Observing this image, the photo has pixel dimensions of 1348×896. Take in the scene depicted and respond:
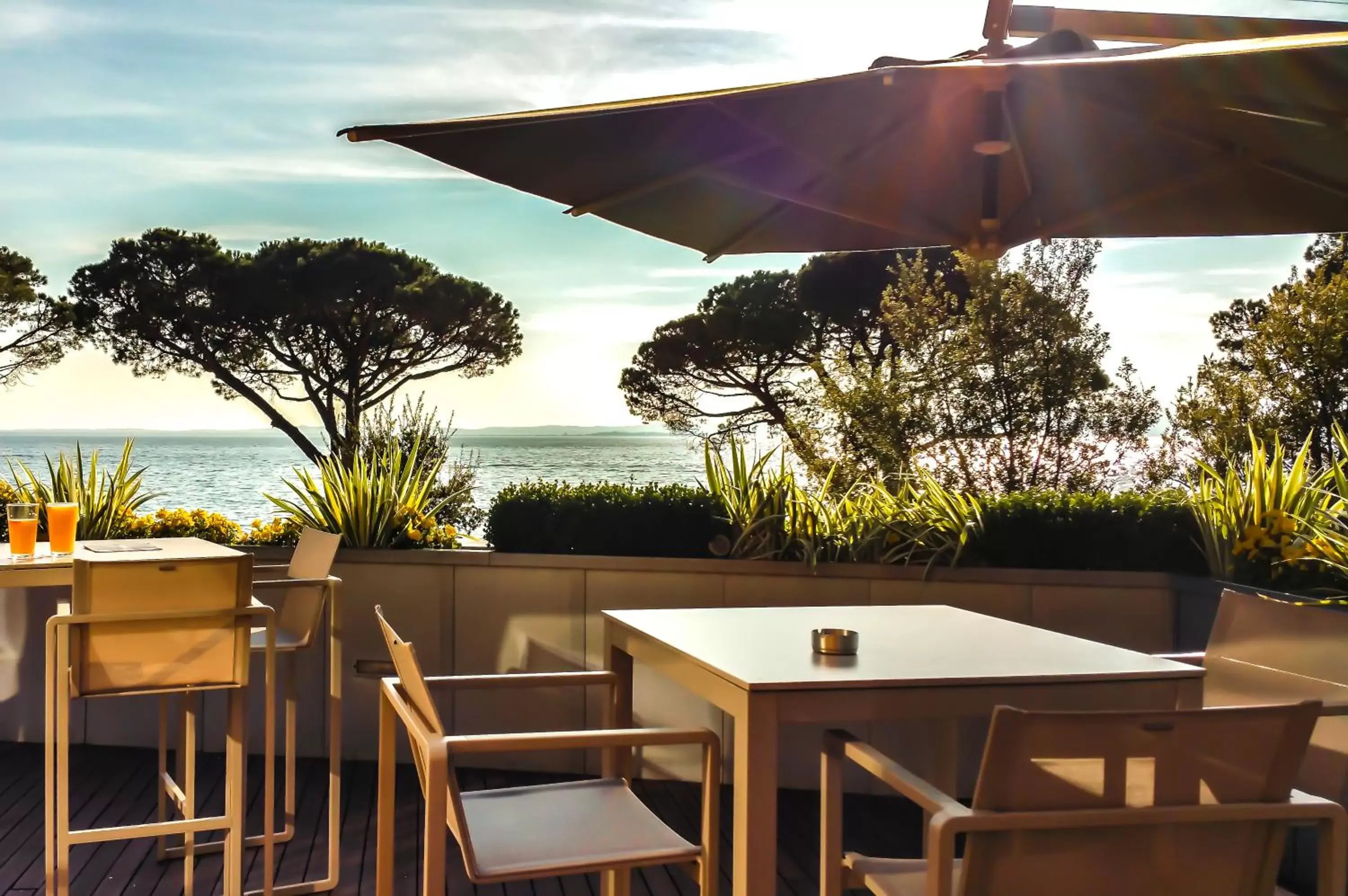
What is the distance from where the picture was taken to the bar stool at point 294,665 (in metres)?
3.18

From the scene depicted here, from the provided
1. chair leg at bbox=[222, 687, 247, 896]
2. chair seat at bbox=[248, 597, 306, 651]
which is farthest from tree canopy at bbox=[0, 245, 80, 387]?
chair leg at bbox=[222, 687, 247, 896]

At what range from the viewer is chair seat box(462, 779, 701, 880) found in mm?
1871

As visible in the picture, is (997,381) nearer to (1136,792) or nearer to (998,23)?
(998,23)

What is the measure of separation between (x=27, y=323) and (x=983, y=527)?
26112 millimetres

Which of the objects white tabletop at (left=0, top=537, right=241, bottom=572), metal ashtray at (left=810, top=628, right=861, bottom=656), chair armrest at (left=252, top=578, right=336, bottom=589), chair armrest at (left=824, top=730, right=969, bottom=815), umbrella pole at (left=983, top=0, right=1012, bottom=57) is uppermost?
umbrella pole at (left=983, top=0, right=1012, bottom=57)

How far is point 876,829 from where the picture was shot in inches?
149

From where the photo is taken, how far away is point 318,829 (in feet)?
12.1

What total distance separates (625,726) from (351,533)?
92.3 inches

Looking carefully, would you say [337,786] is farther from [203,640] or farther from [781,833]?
[781,833]

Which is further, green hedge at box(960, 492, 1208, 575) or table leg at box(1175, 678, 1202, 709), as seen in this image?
green hedge at box(960, 492, 1208, 575)

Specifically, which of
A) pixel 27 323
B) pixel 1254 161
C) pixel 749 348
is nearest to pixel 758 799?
pixel 1254 161

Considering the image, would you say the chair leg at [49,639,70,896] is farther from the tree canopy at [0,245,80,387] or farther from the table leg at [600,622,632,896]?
the tree canopy at [0,245,80,387]

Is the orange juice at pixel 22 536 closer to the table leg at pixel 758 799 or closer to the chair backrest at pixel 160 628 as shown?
the chair backrest at pixel 160 628

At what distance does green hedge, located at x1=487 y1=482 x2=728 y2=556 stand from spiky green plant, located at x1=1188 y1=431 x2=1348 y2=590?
1694mm
